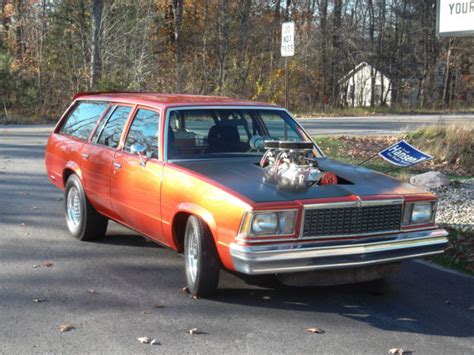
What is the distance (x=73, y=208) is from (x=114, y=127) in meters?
1.24

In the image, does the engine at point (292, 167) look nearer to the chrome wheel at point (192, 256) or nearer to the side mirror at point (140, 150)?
the chrome wheel at point (192, 256)

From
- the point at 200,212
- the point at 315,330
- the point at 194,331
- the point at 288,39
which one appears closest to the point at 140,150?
the point at 200,212

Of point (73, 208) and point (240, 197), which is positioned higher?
point (240, 197)

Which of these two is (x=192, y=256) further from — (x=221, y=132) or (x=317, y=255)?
(x=221, y=132)

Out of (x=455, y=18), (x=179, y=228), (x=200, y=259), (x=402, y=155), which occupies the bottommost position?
(x=200, y=259)

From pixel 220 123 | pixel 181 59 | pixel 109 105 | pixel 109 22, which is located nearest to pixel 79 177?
pixel 109 105

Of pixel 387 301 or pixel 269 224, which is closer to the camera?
pixel 269 224

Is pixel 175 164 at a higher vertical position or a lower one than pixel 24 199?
higher

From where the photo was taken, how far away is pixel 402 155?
6.87 meters

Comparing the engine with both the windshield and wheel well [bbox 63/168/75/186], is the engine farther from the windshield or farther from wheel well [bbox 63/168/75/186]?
wheel well [bbox 63/168/75/186]

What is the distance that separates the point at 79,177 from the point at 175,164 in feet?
6.33

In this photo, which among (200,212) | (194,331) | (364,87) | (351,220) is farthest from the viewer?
(364,87)

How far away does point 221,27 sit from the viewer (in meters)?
38.2

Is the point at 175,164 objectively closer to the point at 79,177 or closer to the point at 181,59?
the point at 79,177
